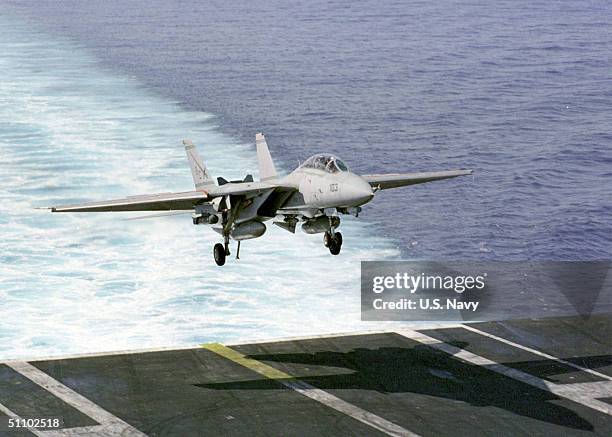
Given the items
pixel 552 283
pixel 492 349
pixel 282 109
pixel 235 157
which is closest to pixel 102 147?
pixel 235 157

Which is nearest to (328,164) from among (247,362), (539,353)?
(247,362)

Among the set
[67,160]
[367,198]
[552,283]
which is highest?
[367,198]

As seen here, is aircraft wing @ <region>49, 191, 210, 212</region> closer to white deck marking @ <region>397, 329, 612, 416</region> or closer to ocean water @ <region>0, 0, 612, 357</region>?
white deck marking @ <region>397, 329, 612, 416</region>

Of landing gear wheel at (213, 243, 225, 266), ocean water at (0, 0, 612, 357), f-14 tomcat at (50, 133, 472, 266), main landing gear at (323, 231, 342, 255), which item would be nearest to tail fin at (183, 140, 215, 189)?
f-14 tomcat at (50, 133, 472, 266)

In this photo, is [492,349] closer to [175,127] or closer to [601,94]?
[175,127]

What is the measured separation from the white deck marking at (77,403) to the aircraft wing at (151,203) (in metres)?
11.4

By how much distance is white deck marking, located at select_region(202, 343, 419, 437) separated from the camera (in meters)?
57.5

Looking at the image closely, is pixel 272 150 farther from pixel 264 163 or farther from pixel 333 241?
pixel 333 241

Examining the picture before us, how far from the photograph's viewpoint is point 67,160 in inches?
4710

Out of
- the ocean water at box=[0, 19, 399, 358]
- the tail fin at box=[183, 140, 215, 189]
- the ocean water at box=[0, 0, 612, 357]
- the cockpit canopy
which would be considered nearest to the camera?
the cockpit canopy

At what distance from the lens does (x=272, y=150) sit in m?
124

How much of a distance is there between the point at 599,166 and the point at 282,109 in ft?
137

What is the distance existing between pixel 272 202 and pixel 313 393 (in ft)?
41.5

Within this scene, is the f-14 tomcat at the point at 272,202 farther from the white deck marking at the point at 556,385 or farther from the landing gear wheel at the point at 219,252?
the white deck marking at the point at 556,385
